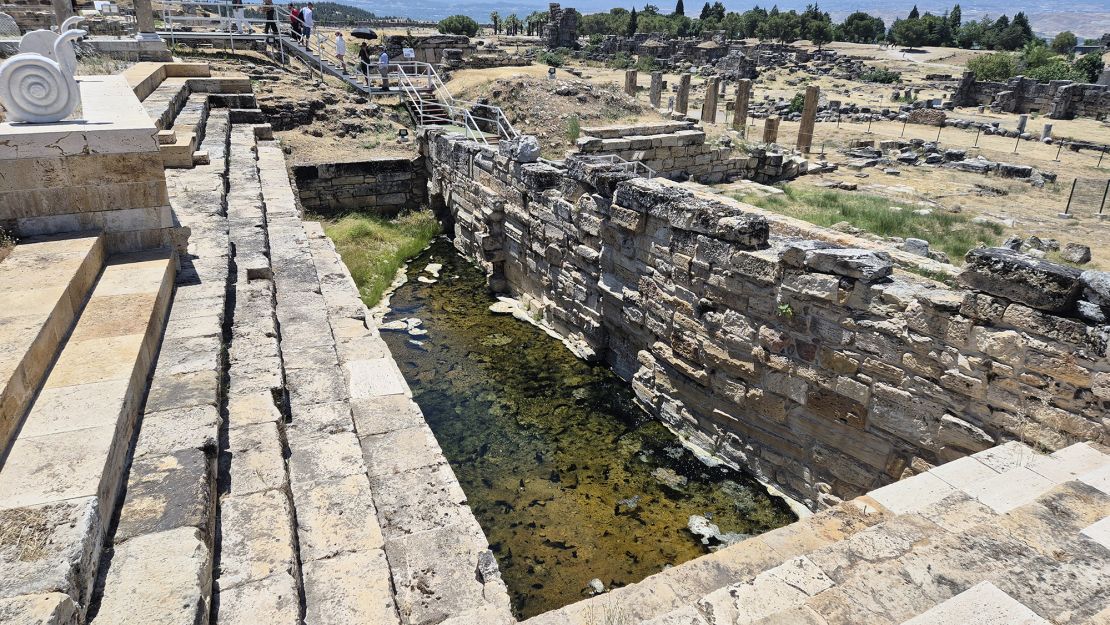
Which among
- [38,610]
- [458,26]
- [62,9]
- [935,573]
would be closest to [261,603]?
[38,610]

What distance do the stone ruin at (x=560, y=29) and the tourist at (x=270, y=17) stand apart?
105 ft

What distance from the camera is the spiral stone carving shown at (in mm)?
5070

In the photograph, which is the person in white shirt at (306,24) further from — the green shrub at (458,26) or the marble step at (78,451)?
the green shrub at (458,26)

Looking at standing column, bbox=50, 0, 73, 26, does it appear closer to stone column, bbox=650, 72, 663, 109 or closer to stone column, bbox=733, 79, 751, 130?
stone column, bbox=650, 72, 663, 109

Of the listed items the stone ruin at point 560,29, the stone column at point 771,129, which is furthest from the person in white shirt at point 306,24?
the stone ruin at point 560,29

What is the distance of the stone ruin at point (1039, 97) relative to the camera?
28.4 metres

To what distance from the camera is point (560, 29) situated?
50750 mm

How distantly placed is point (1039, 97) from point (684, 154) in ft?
76.9

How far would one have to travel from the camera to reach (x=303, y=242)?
8.16 m

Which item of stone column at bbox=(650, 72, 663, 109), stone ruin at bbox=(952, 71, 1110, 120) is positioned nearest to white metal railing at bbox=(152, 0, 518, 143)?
stone column at bbox=(650, 72, 663, 109)

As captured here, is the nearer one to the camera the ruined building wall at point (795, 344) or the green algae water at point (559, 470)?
the ruined building wall at point (795, 344)

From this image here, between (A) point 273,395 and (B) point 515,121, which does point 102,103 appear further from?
(B) point 515,121

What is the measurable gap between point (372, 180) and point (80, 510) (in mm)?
12681

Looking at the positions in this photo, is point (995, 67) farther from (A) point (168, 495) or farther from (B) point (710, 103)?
(A) point (168, 495)
